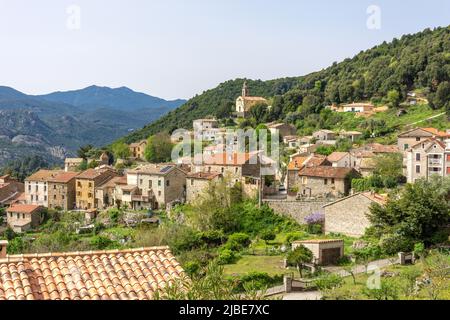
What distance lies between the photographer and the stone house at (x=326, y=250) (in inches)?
816

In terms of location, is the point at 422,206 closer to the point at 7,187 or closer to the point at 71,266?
the point at 71,266

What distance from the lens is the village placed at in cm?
2453

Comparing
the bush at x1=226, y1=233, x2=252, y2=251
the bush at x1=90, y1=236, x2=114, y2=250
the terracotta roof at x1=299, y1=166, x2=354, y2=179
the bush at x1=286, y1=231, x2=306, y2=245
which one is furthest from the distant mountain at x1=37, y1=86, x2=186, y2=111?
the bush at x1=286, y1=231, x2=306, y2=245

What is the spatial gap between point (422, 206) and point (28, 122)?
116745mm

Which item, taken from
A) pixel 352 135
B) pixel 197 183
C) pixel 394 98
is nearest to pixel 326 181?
pixel 197 183

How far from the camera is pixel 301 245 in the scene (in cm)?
2123

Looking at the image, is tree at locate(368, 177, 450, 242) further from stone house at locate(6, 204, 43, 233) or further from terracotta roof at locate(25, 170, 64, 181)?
terracotta roof at locate(25, 170, 64, 181)

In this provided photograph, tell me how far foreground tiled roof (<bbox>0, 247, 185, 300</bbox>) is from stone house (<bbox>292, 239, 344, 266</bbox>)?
14.8 metres

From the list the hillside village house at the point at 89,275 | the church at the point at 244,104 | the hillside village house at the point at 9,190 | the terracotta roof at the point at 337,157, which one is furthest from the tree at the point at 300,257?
the church at the point at 244,104

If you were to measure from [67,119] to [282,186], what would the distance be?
382ft

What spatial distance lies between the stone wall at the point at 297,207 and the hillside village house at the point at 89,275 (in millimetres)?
21305

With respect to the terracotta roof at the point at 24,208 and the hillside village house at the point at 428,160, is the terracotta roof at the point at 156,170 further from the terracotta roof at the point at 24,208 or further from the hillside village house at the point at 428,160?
the hillside village house at the point at 428,160

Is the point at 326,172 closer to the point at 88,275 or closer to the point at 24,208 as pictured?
the point at 24,208
